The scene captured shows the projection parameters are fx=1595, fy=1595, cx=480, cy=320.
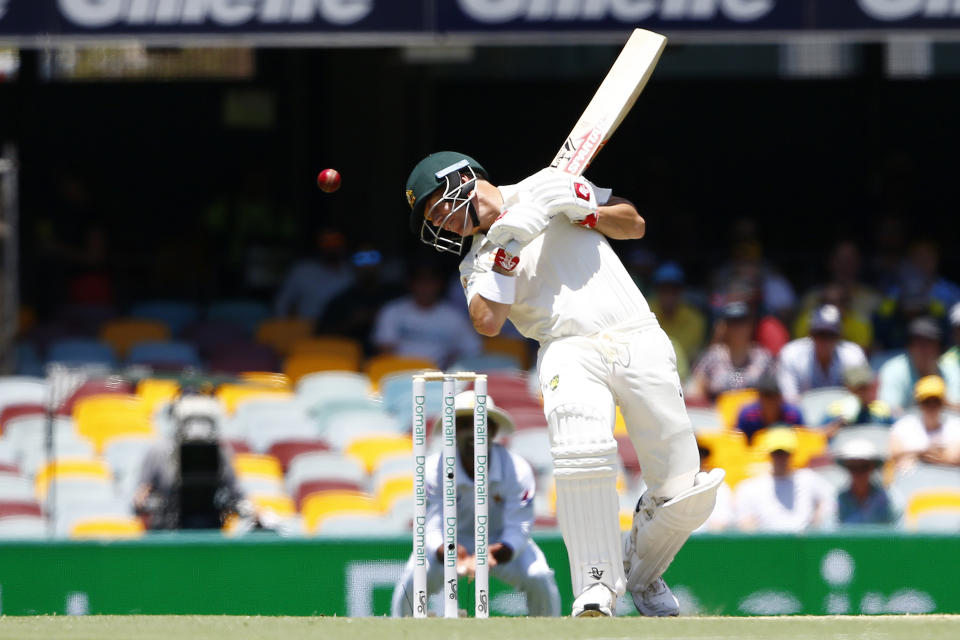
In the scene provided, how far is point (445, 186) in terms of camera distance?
4.63 m

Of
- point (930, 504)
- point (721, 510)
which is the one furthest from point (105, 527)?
point (930, 504)

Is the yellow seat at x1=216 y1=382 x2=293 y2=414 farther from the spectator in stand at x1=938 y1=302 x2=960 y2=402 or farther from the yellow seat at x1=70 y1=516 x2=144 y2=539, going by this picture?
the spectator in stand at x1=938 y1=302 x2=960 y2=402

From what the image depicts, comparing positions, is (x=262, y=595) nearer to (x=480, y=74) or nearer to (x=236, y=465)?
(x=236, y=465)

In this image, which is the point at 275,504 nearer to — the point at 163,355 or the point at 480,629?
the point at 163,355

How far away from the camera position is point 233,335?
10.2 meters

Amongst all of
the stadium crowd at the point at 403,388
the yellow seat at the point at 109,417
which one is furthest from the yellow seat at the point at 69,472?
the yellow seat at the point at 109,417

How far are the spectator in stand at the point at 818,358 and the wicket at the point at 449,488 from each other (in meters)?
4.38

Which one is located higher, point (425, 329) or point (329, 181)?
point (425, 329)

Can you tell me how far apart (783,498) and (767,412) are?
914mm

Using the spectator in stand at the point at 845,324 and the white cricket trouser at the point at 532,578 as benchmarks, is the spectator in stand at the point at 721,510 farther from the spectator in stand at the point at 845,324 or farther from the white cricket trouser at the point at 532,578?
the spectator in stand at the point at 845,324

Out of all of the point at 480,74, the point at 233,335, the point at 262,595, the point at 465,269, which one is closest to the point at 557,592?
the point at 262,595

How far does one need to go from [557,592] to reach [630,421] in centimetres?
151

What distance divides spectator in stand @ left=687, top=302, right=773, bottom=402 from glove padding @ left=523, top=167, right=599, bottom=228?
4.40 metres

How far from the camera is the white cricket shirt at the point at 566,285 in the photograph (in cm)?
462
